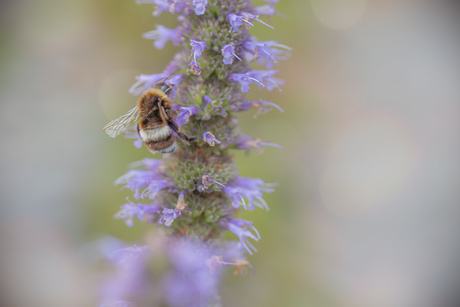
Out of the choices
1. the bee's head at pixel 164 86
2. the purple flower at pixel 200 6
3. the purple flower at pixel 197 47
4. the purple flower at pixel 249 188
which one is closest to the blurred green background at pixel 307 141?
the purple flower at pixel 249 188

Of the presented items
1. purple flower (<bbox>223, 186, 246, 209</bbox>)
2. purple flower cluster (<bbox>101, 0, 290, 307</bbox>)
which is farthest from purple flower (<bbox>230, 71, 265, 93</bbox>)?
purple flower (<bbox>223, 186, 246, 209</bbox>)

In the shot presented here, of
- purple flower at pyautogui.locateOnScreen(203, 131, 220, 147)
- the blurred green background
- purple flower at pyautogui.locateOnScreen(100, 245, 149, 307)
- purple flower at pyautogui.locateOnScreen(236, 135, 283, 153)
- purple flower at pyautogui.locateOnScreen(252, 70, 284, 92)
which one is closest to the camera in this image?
purple flower at pyautogui.locateOnScreen(100, 245, 149, 307)

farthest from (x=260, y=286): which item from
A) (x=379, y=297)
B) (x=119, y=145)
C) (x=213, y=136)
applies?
(x=213, y=136)

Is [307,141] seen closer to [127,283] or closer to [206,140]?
[206,140]

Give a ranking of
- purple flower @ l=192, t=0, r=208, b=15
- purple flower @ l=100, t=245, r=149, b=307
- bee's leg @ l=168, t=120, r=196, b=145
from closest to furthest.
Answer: purple flower @ l=100, t=245, r=149, b=307 < purple flower @ l=192, t=0, r=208, b=15 < bee's leg @ l=168, t=120, r=196, b=145

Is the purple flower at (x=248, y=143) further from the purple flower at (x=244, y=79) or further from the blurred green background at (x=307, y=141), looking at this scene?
the blurred green background at (x=307, y=141)

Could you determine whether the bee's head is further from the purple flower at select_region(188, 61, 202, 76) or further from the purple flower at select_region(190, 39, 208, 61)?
the purple flower at select_region(190, 39, 208, 61)

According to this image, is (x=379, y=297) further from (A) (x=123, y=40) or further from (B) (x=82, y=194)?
(A) (x=123, y=40)

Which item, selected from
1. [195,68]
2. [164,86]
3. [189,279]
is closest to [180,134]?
[164,86]
